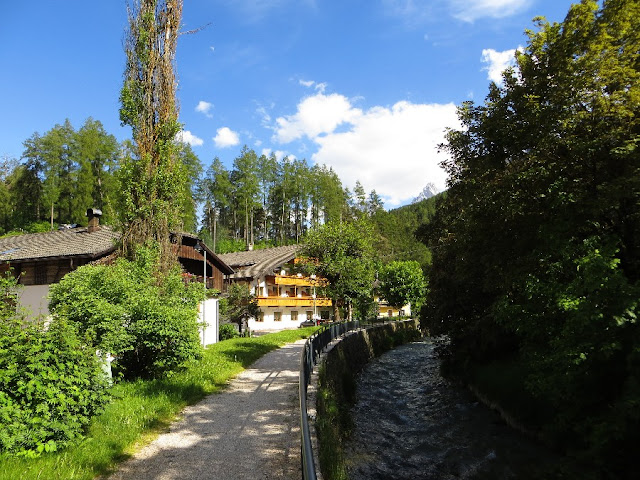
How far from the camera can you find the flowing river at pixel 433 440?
966cm

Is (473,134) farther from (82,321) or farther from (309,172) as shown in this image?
(309,172)

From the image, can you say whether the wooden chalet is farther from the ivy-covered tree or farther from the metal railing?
the ivy-covered tree

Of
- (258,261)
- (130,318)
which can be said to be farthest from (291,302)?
(130,318)

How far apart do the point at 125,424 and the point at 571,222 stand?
9527 mm

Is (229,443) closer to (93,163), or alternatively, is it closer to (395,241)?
(93,163)

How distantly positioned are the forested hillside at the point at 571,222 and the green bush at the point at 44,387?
850cm

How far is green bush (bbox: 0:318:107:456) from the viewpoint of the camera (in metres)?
5.88

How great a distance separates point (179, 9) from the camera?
18.1m

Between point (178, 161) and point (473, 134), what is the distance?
10.7 metres

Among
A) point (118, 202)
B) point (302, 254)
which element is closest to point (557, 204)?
point (118, 202)

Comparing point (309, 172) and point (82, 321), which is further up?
point (309, 172)

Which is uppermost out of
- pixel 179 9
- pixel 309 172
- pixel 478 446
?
→ pixel 309 172

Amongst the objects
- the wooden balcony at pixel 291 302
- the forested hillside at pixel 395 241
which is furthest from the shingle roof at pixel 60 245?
the forested hillside at pixel 395 241

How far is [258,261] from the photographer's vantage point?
46656 mm
